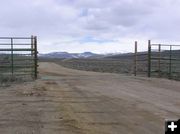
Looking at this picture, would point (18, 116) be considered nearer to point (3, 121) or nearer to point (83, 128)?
point (3, 121)

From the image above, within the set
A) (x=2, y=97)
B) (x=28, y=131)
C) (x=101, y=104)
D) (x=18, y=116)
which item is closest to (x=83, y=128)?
(x=28, y=131)

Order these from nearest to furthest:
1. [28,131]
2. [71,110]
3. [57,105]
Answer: [28,131], [71,110], [57,105]

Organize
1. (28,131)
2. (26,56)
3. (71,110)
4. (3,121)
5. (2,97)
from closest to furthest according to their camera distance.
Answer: (28,131), (3,121), (71,110), (2,97), (26,56)

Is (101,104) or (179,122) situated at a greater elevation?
(179,122)

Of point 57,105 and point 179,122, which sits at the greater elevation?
point 179,122

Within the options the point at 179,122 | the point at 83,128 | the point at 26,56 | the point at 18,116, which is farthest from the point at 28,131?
the point at 26,56

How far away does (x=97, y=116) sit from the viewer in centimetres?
1149

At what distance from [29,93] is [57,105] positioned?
4.51 m

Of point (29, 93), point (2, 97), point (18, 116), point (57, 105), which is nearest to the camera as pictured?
point (18, 116)

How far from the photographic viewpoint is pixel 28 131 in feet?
31.0

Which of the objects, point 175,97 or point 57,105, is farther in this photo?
point 175,97

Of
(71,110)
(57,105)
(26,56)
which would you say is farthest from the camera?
(26,56)

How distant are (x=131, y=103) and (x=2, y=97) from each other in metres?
5.12

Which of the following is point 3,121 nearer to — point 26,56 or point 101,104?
point 101,104
